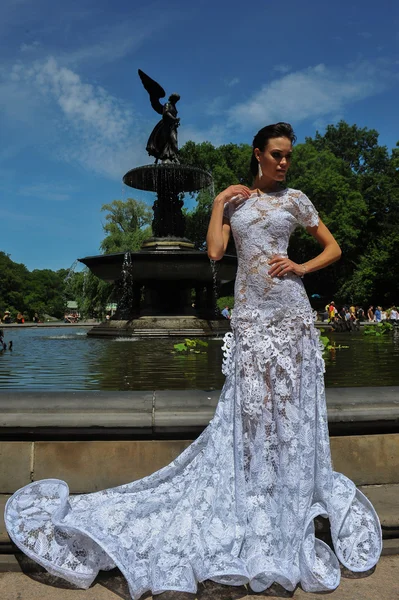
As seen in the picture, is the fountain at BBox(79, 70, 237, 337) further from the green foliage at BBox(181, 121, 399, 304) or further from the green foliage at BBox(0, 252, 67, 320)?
the green foliage at BBox(0, 252, 67, 320)

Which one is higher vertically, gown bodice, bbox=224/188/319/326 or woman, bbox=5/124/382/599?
gown bodice, bbox=224/188/319/326

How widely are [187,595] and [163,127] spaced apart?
1486 cm

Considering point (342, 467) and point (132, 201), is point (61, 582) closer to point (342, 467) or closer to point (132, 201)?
point (342, 467)

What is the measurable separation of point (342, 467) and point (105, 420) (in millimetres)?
1295

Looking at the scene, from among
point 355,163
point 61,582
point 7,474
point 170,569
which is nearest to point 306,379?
point 170,569

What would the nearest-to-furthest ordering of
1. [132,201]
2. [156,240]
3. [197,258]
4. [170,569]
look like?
[170,569] < [197,258] < [156,240] < [132,201]

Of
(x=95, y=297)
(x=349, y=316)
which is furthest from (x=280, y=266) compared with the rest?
(x=95, y=297)

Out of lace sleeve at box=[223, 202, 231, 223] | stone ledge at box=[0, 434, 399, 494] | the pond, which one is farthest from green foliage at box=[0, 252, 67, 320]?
lace sleeve at box=[223, 202, 231, 223]

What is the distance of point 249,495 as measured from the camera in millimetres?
2357

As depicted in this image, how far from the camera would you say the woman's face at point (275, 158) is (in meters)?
2.54

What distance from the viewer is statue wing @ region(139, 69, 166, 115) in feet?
48.9

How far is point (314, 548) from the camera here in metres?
2.29

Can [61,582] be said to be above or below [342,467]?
below

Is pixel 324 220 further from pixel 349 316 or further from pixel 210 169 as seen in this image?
pixel 349 316
